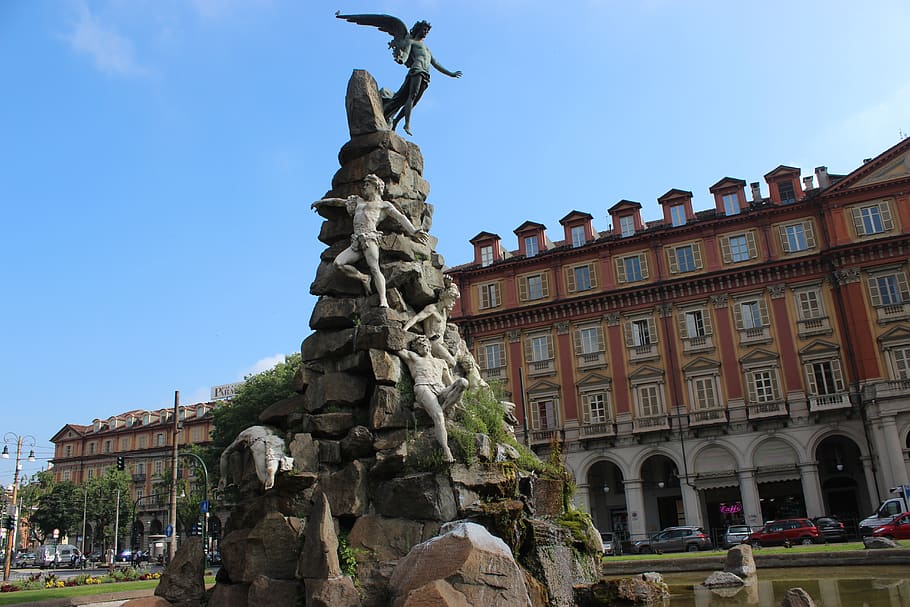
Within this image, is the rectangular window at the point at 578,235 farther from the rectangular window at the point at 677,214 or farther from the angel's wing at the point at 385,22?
the angel's wing at the point at 385,22

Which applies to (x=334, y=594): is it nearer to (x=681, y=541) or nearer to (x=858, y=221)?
(x=681, y=541)

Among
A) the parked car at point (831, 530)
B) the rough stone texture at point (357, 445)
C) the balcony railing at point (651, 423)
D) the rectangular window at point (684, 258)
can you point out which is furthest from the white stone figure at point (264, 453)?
the rectangular window at point (684, 258)

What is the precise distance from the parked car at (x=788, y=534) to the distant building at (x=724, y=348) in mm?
10395

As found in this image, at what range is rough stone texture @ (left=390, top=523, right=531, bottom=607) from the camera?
25.5 feet

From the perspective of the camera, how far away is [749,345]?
4472 cm

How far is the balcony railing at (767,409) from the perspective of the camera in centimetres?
4241

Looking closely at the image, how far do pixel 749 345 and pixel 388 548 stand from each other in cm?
3877

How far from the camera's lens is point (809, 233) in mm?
45094

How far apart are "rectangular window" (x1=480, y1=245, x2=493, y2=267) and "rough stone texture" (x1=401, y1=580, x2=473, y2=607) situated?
4660 centimetres

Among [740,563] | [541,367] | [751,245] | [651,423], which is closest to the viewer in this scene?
[740,563]

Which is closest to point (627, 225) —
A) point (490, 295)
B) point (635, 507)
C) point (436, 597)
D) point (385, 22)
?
point (490, 295)

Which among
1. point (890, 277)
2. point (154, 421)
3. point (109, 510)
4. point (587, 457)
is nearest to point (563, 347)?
point (587, 457)

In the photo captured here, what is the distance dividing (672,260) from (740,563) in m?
34.6

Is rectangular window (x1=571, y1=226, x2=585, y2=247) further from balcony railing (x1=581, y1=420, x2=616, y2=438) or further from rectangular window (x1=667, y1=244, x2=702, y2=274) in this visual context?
balcony railing (x1=581, y1=420, x2=616, y2=438)
